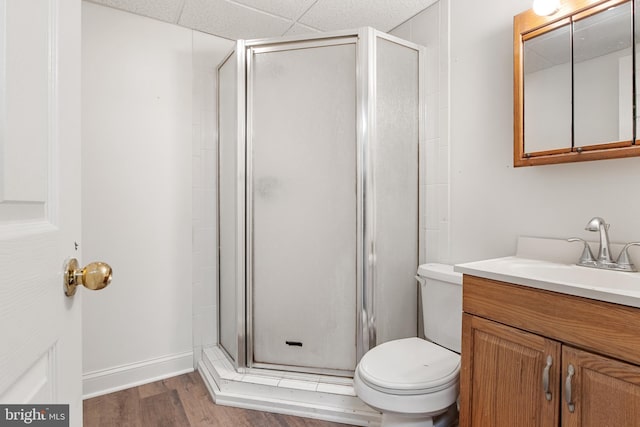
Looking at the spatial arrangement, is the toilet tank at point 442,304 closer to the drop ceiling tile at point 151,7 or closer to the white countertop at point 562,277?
the white countertop at point 562,277

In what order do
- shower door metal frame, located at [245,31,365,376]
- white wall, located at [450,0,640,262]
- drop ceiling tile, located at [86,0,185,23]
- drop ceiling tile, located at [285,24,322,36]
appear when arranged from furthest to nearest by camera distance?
drop ceiling tile, located at [285,24,322,36] < drop ceiling tile, located at [86,0,185,23] < shower door metal frame, located at [245,31,365,376] < white wall, located at [450,0,640,262]

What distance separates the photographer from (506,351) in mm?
1081

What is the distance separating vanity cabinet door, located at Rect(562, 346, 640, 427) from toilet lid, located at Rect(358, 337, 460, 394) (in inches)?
16.9

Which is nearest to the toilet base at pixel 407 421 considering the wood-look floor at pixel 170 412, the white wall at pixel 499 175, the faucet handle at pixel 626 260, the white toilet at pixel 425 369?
the white toilet at pixel 425 369

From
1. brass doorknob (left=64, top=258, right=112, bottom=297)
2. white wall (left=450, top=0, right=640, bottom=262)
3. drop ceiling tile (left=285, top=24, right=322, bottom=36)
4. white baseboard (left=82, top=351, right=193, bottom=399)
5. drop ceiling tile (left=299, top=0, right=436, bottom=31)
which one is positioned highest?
drop ceiling tile (left=285, top=24, right=322, bottom=36)

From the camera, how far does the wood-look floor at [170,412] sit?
1.66 metres

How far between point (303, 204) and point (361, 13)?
A: 47.9 inches

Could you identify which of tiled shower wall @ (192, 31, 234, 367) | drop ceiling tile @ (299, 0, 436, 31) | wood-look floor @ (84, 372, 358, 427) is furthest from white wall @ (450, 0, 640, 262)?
tiled shower wall @ (192, 31, 234, 367)

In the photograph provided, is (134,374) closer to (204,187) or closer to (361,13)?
(204,187)

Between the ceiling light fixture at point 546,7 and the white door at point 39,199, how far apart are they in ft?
5.27

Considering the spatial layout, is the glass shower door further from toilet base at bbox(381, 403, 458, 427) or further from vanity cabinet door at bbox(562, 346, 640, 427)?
vanity cabinet door at bbox(562, 346, 640, 427)

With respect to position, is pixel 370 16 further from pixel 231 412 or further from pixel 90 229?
Answer: pixel 231 412

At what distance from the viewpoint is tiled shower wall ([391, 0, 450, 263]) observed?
1.86 meters

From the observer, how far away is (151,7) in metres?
1.94
